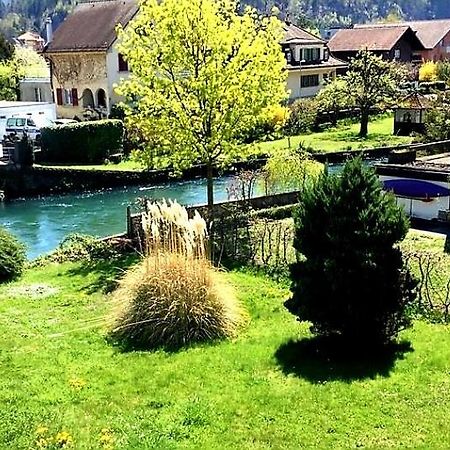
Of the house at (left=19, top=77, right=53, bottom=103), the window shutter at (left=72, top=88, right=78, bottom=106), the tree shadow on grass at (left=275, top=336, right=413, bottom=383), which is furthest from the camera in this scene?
the house at (left=19, top=77, right=53, bottom=103)

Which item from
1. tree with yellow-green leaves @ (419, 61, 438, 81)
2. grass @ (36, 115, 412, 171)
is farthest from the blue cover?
tree with yellow-green leaves @ (419, 61, 438, 81)

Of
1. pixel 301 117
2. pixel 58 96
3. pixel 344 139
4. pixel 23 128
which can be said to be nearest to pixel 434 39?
pixel 301 117

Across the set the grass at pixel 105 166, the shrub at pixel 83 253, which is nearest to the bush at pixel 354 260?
the shrub at pixel 83 253

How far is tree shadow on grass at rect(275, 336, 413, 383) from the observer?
30.8 ft

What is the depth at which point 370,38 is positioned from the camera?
223 ft

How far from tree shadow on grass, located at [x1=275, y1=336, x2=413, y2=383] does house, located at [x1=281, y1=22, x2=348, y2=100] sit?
140ft

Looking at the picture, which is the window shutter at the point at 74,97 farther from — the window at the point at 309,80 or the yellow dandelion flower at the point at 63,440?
the yellow dandelion flower at the point at 63,440

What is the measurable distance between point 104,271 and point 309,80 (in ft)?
134

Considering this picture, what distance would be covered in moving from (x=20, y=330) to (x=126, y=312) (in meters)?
1.94

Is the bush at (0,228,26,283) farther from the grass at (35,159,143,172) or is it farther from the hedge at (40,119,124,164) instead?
the hedge at (40,119,124,164)

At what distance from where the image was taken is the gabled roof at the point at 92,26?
44.9 metres

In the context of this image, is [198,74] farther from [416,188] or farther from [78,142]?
[78,142]

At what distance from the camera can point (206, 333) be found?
11.1 meters

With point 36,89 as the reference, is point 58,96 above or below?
below
